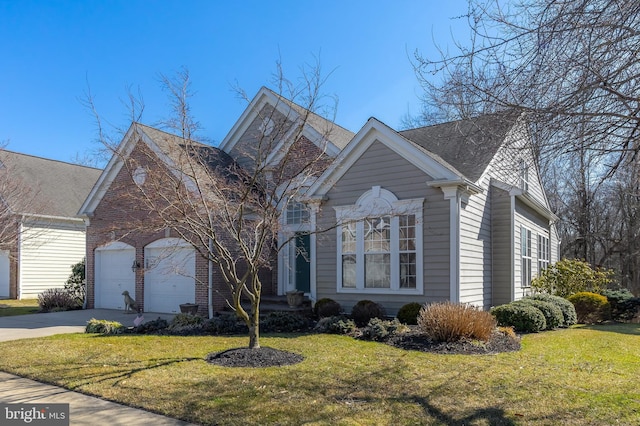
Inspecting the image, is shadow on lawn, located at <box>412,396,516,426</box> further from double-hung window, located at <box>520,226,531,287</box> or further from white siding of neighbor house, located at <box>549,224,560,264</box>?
white siding of neighbor house, located at <box>549,224,560,264</box>

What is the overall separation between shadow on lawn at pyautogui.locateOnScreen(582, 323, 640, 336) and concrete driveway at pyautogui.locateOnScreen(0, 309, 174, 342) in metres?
11.7

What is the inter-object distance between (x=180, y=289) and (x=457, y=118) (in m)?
10.9

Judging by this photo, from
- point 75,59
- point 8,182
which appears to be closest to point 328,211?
point 75,59

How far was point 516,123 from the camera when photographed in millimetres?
6004

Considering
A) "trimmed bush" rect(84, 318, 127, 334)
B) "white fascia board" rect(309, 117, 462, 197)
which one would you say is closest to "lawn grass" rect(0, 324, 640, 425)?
"trimmed bush" rect(84, 318, 127, 334)

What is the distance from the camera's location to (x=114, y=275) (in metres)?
16.8

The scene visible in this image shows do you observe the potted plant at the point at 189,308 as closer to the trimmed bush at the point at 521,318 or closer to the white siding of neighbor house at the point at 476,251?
the white siding of neighbor house at the point at 476,251

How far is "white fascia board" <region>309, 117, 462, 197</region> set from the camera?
1161 centimetres

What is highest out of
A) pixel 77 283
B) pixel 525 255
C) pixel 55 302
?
pixel 525 255

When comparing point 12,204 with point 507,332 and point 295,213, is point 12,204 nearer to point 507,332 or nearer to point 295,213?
point 295,213

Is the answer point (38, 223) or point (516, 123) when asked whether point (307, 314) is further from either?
point (38, 223)

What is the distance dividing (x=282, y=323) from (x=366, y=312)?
2060mm

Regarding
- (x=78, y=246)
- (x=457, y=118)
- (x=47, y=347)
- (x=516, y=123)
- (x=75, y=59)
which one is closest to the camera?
(x=516, y=123)

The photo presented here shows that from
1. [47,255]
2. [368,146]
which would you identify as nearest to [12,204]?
[47,255]
